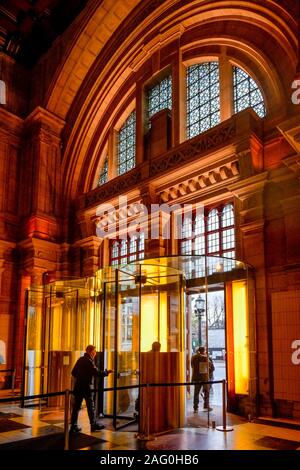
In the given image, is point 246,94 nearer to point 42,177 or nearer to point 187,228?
point 187,228

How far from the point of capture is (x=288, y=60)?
1157cm

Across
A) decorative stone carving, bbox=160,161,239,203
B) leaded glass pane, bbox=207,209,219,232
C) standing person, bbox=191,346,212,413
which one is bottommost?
standing person, bbox=191,346,212,413

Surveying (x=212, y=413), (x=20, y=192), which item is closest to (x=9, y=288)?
(x=20, y=192)

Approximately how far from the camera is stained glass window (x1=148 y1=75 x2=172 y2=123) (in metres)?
15.9

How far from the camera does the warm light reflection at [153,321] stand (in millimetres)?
8879

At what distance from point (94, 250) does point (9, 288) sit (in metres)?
3.61

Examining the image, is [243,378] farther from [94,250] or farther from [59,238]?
[59,238]

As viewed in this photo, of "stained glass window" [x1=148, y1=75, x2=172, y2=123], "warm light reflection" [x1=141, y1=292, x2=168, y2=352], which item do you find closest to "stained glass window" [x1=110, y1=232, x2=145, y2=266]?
"stained glass window" [x1=148, y1=75, x2=172, y2=123]

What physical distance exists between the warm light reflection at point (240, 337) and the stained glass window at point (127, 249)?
197 inches

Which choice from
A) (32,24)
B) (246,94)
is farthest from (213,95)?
(32,24)

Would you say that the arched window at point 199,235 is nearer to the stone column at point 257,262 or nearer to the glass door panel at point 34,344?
the stone column at point 257,262

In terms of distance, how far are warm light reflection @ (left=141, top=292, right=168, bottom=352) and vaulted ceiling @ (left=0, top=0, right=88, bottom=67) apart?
13.1 m

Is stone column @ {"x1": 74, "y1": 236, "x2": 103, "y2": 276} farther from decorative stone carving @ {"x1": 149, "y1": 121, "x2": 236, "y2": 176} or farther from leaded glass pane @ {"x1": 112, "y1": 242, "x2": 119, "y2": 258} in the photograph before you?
decorative stone carving @ {"x1": 149, "y1": 121, "x2": 236, "y2": 176}

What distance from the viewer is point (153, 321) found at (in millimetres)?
9078
